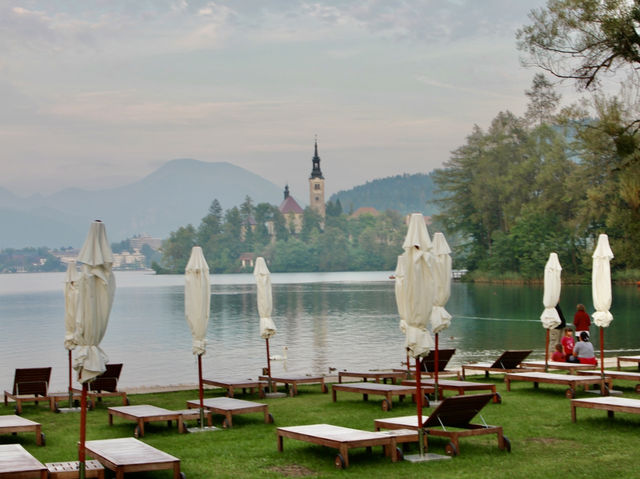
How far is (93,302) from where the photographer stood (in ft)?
27.0

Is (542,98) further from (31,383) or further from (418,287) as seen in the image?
(418,287)

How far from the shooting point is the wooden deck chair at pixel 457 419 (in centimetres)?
941

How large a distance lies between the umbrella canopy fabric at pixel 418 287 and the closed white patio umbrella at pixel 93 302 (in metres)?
3.40

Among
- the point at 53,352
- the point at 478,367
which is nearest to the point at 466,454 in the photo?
the point at 478,367

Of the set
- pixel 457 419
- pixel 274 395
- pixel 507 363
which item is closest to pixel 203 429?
pixel 457 419

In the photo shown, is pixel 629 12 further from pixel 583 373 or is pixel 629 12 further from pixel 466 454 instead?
pixel 466 454

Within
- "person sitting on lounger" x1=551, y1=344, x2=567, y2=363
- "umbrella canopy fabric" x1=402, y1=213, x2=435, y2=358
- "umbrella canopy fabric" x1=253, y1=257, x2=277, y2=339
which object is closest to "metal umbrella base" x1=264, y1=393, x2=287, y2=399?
"umbrella canopy fabric" x1=253, y1=257, x2=277, y2=339

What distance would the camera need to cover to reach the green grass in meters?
8.70

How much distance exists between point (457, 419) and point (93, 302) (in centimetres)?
Answer: 440

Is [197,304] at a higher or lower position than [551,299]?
higher

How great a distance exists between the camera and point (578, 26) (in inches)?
1099

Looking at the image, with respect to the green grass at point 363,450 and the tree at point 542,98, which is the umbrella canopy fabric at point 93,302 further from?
the tree at point 542,98

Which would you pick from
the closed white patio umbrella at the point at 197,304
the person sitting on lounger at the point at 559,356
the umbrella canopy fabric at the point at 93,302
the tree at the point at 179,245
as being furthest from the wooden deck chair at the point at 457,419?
the tree at the point at 179,245

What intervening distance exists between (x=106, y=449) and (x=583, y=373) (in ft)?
31.8
